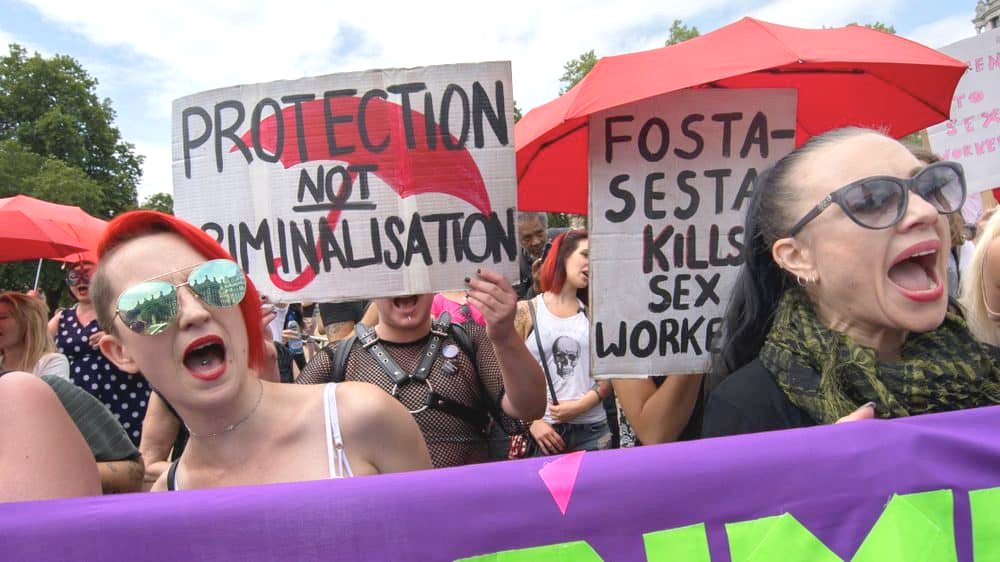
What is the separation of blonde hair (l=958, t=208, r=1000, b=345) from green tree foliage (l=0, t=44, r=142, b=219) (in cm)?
4030

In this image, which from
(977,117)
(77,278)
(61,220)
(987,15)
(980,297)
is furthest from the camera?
(987,15)

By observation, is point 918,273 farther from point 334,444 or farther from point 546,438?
point 546,438

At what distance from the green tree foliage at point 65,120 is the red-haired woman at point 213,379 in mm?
39767

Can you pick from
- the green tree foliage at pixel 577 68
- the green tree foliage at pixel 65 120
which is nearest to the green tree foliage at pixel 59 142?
the green tree foliage at pixel 65 120

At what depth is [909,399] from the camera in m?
1.58

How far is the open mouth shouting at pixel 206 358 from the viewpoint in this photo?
63.6 inches

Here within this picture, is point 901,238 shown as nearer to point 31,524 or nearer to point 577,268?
point 31,524

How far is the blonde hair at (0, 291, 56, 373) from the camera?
4.33 meters

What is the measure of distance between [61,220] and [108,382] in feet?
5.17

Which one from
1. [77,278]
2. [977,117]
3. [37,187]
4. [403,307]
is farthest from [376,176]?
[37,187]

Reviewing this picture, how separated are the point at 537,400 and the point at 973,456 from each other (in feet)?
4.34

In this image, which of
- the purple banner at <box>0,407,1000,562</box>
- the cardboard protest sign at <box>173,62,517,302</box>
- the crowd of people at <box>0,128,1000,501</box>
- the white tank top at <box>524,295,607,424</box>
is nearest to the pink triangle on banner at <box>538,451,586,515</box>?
the purple banner at <box>0,407,1000,562</box>

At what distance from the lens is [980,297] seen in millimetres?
2410

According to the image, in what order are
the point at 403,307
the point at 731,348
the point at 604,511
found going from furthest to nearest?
1. the point at 403,307
2. the point at 731,348
3. the point at 604,511
